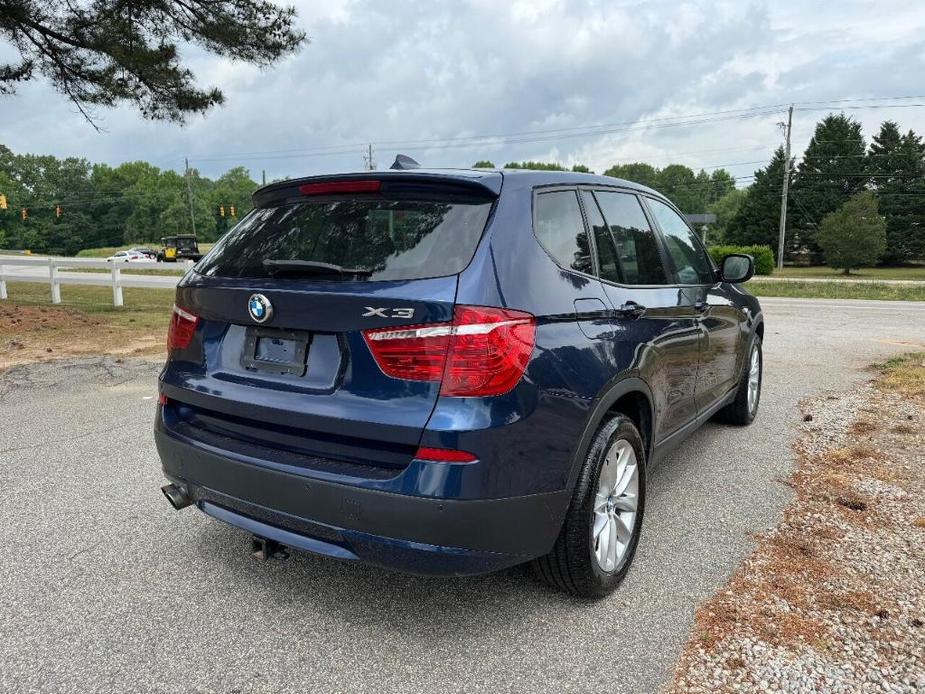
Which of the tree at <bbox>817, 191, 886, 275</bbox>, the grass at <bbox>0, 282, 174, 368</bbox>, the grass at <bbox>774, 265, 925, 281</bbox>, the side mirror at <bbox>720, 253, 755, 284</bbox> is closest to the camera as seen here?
the side mirror at <bbox>720, 253, 755, 284</bbox>

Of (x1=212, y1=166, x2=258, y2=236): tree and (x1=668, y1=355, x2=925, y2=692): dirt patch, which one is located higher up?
(x1=212, y1=166, x2=258, y2=236): tree

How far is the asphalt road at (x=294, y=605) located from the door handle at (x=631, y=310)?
1133 mm

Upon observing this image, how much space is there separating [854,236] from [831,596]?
44329mm

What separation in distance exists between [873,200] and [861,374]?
139 ft

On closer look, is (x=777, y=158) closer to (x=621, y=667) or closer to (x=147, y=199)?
(x=621, y=667)

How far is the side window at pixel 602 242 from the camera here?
2979 mm

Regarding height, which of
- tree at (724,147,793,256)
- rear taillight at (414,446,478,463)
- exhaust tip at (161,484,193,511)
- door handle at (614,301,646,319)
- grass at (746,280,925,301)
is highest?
tree at (724,147,793,256)

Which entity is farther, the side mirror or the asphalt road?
the side mirror

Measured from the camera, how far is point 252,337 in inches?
101

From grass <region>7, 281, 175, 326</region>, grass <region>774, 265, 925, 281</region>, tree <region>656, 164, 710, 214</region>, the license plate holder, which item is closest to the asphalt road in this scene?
the license plate holder

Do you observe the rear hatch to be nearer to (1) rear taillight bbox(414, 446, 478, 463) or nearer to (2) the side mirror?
(1) rear taillight bbox(414, 446, 478, 463)

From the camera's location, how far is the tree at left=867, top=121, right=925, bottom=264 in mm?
52344

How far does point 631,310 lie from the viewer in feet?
→ 9.75

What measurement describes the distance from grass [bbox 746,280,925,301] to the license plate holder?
67.3 ft
